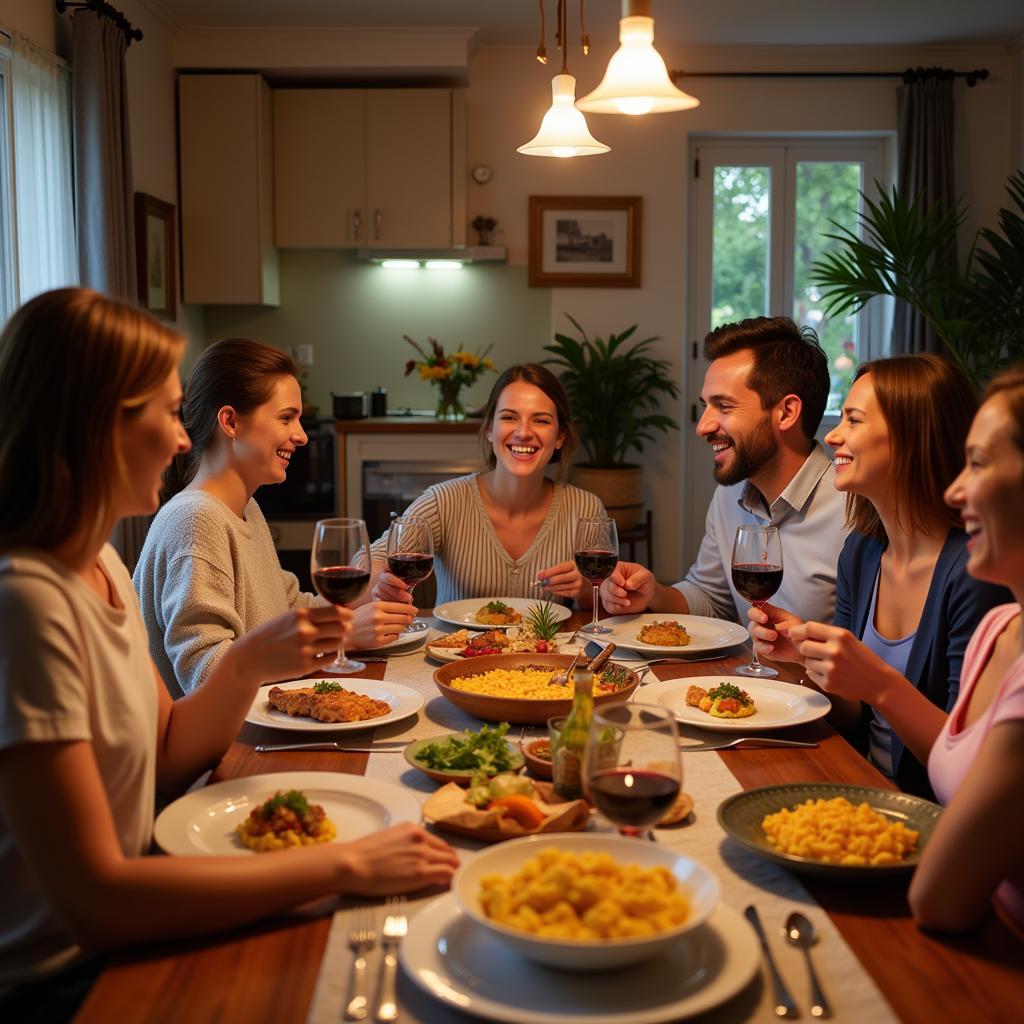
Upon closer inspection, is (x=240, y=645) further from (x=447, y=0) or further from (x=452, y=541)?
(x=447, y=0)

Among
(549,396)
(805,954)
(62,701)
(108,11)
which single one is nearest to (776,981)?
(805,954)

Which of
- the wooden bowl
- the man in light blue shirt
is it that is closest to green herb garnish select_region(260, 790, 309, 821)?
the wooden bowl

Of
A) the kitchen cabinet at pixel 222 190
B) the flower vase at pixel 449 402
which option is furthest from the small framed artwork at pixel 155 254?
the flower vase at pixel 449 402

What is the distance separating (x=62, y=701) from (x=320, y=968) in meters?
0.35

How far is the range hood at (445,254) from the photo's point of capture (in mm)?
5883

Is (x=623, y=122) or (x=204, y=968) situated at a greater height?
(x=623, y=122)

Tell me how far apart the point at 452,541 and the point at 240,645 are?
64.4 inches

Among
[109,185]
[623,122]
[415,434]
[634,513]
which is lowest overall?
[634,513]

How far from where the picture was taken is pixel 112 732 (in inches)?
47.8

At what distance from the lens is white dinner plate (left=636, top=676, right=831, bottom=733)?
1689mm

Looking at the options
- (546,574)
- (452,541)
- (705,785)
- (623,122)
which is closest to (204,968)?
(705,785)

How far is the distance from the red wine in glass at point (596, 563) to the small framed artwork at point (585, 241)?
4.08 meters

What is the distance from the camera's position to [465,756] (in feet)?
4.85

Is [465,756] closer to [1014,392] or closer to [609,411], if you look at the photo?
[1014,392]
